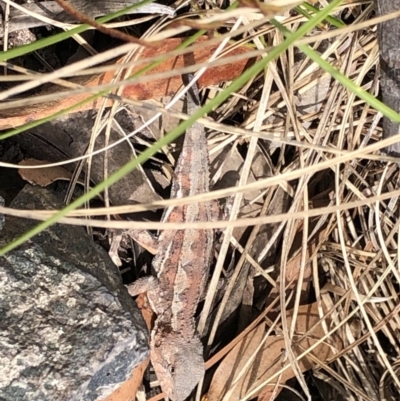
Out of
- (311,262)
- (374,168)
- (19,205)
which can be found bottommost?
(311,262)

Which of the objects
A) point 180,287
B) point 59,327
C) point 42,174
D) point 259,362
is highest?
point 42,174

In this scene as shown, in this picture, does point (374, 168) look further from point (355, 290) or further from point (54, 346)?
point (54, 346)

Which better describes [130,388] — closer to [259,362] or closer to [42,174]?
[259,362]

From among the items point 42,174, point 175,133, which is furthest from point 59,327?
point 175,133

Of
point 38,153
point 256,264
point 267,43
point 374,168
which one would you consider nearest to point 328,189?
point 374,168

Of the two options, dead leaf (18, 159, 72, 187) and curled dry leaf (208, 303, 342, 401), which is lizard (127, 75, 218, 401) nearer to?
curled dry leaf (208, 303, 342, 401)

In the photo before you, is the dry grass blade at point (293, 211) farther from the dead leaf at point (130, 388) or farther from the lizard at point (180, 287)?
the dead leaf at point (130, 388)
